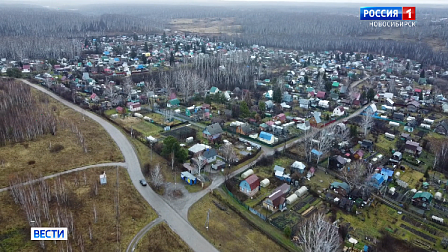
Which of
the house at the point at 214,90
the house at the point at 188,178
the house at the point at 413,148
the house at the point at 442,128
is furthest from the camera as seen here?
the house at the point at 214,90

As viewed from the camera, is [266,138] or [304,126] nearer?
[266,138]

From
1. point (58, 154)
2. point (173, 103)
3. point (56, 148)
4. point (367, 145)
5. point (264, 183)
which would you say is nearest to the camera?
point (264, 183)

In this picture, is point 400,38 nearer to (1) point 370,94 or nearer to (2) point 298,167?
(1) point 370,94

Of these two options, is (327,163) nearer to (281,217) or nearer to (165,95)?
(281,217)

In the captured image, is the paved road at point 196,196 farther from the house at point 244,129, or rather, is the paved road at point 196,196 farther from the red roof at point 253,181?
the house at point 244,129

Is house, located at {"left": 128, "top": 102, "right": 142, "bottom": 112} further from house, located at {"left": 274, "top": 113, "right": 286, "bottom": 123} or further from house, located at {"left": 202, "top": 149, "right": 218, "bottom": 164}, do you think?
house, located at {"left": 274, "top": 113, "right": 286, "bottom": 123}

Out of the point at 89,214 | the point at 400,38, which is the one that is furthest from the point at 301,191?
the point at 400,38

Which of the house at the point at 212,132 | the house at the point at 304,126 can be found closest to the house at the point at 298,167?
the house at the point at 212,132
